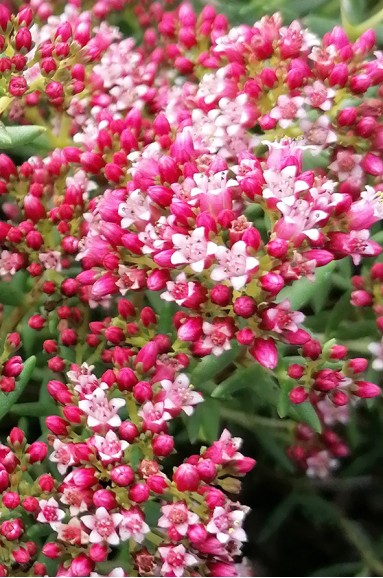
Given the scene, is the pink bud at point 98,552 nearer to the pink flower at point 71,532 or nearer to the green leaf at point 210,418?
the pink flower at point 71,532

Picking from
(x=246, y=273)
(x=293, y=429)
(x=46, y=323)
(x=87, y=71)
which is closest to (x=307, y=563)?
(x=293, y=429)

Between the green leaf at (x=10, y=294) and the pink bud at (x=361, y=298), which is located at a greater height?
the green leaf at (x=10, y=294)

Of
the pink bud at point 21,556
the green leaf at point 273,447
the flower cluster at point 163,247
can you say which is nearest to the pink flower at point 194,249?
the flower cluster at point 163,247

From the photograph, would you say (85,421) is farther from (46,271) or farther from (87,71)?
(87,71)

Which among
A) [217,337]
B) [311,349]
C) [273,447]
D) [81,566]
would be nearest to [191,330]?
[217,337]

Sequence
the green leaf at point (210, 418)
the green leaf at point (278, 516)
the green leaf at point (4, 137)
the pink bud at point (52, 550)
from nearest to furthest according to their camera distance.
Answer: the pink bud at point (52, 550) < the green leaf at point (4, 137) < the green leaf at point (210, 418) < the green leaf at point (278, 516)

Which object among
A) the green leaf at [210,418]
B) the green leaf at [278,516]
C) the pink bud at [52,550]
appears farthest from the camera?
the green leaf at [278,516]

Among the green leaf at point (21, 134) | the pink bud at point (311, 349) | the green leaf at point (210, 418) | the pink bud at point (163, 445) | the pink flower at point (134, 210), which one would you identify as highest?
the green leaf at point (21, 134)

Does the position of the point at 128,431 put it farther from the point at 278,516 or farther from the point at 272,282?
the point at 278,516
